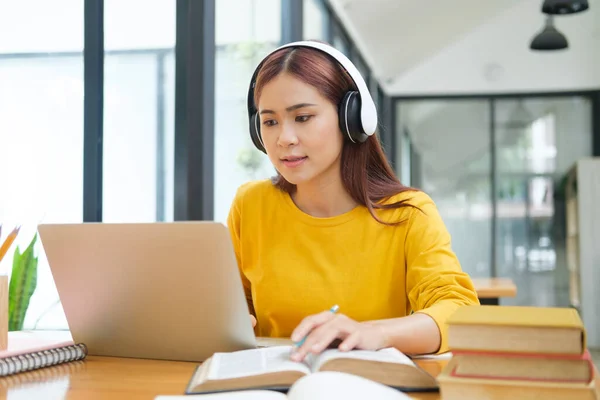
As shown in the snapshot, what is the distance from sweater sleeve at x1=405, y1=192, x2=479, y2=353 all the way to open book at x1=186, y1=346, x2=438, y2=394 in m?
0.28

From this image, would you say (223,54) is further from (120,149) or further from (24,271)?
(24,271)

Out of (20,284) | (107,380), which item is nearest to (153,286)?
(107,380)

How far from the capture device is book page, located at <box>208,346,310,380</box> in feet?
3.02

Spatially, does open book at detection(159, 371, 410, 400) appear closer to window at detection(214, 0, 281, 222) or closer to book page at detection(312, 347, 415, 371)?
book page at detection(312, 347, 415, 371)

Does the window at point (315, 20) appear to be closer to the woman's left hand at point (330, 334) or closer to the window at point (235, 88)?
the window at point (235, 88)

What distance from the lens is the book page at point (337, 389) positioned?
2.39ft

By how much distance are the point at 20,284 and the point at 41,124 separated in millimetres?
474

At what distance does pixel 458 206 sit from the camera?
288 inches

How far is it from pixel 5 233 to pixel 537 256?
236 inches

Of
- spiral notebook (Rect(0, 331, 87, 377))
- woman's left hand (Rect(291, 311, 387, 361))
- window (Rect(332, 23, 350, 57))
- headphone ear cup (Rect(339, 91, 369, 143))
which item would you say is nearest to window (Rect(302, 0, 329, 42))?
window (Rect(332, 23, 350, 57))

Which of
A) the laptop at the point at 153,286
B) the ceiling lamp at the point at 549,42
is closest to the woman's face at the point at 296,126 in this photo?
the laptop at the point at 153,286

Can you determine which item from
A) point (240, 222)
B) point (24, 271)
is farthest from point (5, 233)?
point (240, 222)

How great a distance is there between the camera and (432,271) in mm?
1378

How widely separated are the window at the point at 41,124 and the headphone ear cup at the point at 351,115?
3.41ft
